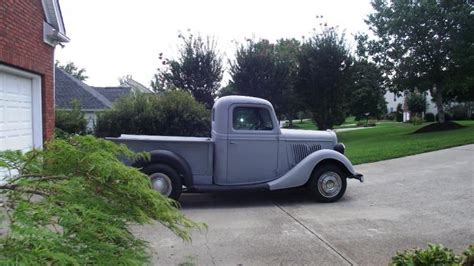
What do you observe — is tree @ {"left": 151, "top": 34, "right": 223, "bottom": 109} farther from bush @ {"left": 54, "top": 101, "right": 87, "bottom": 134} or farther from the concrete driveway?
the concrete driveway

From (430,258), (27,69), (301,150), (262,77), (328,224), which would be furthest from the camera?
(262,77)

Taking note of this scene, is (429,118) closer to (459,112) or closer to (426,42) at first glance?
(459,112)

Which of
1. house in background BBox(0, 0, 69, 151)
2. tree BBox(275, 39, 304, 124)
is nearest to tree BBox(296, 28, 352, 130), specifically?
tree BBox(275, 39, 304, 124)

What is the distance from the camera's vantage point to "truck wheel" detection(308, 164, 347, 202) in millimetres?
8473

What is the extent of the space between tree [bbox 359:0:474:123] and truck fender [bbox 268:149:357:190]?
1739 centimetres

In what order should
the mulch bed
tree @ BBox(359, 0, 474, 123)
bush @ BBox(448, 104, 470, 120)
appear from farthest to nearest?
bush @ BBox(448, 104, 470, 120)
the mulch bed
tree @ BBox(359, 0, 474, 123)

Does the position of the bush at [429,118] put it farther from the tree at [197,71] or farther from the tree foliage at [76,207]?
the tree foliage at [76,207]

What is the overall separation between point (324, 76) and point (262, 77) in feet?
11.4

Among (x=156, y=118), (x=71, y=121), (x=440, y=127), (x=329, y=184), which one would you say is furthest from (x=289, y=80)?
(x=329, y=184)

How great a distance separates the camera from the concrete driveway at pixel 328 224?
5316 mm

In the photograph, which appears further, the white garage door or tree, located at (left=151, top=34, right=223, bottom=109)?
tree, located at (left=151, top=34, right=223, bottom=109)

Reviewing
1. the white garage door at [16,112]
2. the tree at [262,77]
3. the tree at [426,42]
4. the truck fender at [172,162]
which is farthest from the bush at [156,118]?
the tree at [426,42]

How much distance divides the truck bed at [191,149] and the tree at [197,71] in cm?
1376

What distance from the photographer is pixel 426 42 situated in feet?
78.6
